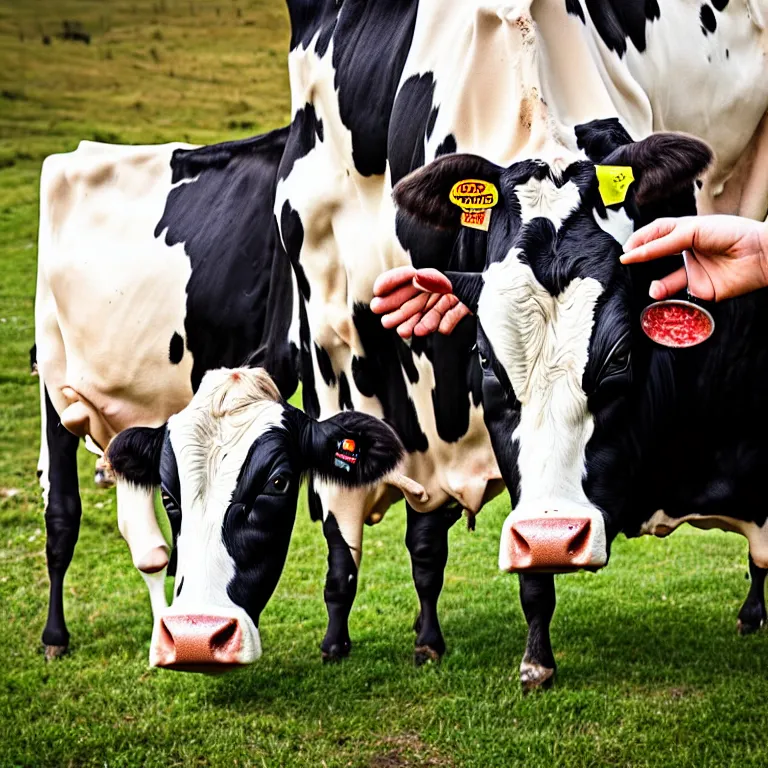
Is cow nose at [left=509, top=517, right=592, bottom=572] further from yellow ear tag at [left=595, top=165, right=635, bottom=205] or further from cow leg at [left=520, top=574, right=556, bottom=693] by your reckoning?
cow leg at [left=520, top=574, right=556, bottom=693]

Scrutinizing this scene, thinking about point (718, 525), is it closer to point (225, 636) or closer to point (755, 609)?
point (755, 609)

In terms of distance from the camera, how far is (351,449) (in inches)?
212

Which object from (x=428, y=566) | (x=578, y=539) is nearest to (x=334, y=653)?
(x=428, y=566)

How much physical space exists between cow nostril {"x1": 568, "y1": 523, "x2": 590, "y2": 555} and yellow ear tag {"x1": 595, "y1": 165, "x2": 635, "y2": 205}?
127 centimetres

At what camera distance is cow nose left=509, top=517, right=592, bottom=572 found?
4.30 metres

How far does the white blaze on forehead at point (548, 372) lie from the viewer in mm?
4488

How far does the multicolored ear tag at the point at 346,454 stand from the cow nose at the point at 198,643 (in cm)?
95

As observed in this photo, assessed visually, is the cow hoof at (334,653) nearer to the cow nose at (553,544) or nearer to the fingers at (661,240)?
the cow nose at (553,544)

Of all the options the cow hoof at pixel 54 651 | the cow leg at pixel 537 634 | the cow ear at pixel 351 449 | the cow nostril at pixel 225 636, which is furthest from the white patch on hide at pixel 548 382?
the cow hoof at pixel 54 651

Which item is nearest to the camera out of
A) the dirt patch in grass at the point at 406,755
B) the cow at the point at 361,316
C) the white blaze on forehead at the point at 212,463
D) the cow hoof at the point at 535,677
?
the white blaze on forehead at the point at 212,463

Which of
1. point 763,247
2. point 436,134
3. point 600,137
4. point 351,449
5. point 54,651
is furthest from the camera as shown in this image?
point 54,651

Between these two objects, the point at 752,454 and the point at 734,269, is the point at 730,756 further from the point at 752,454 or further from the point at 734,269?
the point at 734,269

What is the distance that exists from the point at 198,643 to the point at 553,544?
52.5 inches

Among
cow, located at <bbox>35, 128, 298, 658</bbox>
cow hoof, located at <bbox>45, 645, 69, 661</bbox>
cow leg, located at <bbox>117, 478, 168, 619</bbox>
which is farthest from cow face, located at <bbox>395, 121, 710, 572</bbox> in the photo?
cow hoof, located at <bbox>45, 645, 69, 661</bbox>
